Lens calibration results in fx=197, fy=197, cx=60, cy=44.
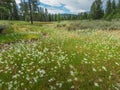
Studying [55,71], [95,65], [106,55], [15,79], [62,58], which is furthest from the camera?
[106,55]

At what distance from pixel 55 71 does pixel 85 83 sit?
170 cm

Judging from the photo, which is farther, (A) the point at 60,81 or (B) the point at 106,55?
(B) the point at 106,55

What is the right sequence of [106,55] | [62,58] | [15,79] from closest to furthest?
[15,79]
[62,58]
[106,55]

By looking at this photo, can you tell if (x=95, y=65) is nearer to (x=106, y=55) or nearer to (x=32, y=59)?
(x=106, y=55)

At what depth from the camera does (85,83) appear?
325 inches

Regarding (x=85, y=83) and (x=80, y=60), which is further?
(x=80, y=60)

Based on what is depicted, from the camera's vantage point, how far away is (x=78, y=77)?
8.70 meters

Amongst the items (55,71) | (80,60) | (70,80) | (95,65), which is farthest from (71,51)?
(70,80)

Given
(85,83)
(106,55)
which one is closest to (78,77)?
(85,83)

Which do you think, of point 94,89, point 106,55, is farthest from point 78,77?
point 106,55

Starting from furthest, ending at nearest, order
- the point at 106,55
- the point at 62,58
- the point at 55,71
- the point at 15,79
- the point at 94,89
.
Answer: the point at 106,55
the point at 62,58
the point at 55,71
the point at 15,79
the point at 94,89

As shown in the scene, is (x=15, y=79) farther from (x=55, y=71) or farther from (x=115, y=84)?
(x=115, y=84)

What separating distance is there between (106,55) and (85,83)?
4.64 metres

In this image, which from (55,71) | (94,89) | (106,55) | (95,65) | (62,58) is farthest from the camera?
(106,55)
